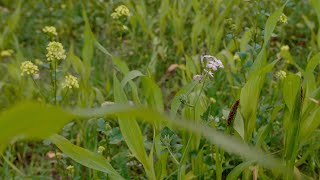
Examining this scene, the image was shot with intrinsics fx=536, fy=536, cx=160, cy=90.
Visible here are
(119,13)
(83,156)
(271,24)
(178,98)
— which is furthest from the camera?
(119,13)

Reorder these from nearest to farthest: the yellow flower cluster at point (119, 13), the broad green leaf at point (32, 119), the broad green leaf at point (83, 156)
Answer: the broad green leaf at point (32, 119) < the broad green leaf at point (83, 156) < the yellow flower cluster at point (119, 13)

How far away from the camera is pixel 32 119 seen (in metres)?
0.39

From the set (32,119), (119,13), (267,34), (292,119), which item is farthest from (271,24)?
(32,119)

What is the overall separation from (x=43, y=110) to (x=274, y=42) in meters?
2.57

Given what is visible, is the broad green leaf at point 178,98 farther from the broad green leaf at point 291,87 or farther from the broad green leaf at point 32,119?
the broad green leaf at point 32,119

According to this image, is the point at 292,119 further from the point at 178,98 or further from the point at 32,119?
the point at 32,119

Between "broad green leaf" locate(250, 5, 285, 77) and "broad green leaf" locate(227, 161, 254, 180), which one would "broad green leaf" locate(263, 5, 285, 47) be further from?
"broad green leaf" locate(227, 161, 254, 180)

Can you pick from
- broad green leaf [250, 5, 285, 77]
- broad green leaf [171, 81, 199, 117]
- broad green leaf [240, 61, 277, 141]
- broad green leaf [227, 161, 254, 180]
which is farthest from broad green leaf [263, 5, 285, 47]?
broad green leaf [227, 161, 254, 180]

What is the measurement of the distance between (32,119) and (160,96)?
3.83 feet

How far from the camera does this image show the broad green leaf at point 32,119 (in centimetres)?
38

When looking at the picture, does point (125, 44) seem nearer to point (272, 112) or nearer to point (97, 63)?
point (97, 63)

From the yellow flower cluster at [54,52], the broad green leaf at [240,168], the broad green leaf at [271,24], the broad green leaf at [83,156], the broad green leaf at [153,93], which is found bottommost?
the broad green leaf at [240,168]

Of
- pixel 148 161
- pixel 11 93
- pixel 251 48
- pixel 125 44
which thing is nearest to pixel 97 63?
pixel 125 44

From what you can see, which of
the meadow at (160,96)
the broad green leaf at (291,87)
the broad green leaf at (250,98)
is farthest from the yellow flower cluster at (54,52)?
the broad green leaf at (291,87)
